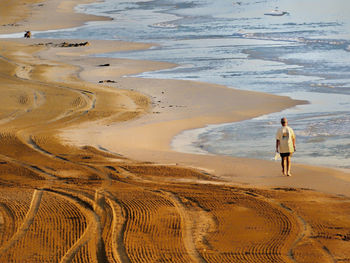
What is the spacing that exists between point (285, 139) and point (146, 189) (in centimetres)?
310

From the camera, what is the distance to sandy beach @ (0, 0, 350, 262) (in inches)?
356

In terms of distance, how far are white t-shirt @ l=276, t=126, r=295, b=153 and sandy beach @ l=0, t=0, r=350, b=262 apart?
0.56m

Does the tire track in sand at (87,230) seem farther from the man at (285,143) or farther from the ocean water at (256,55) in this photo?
the ocean water at (256,55)

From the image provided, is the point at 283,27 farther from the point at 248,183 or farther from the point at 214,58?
the point at 248,183

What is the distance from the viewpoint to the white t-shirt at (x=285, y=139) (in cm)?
1321

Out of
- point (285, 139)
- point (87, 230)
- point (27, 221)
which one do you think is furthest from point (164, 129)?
point (87, 230)

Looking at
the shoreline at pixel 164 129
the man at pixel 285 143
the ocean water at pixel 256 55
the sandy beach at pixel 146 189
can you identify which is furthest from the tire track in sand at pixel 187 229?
the ocean water at pixel 256 55

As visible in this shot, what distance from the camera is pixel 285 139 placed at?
13.3 meters

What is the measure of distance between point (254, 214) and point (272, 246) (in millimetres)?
1530

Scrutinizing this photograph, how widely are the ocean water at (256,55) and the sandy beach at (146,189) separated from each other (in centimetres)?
123

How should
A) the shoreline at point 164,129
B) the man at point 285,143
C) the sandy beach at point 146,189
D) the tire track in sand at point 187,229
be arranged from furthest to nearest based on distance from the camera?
1. the shoreline at point 164,129
2. the man at point 285,143
3. the sandy beach at point 146,189
4. the tire track in sand at point 187,229

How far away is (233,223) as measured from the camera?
10117 millimetres

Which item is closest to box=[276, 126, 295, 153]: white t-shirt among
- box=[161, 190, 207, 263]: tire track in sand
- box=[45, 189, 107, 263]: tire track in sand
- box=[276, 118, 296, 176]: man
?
box=[276, 118, 296, 176]: man

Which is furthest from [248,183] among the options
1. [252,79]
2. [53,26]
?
[53,26]
